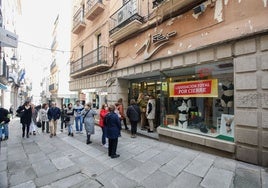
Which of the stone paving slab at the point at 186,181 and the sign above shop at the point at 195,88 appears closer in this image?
the stone paving slab at the point at 186,181

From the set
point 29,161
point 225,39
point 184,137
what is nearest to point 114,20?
point 225,39

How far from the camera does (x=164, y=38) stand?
735 cm

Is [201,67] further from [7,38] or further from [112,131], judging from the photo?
[7,38]

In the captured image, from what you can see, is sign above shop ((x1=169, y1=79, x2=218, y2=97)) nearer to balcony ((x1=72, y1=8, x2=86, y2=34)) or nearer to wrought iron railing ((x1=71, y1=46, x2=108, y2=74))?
wrought iron railing ((x1=71, y1=46, x2=108, y2=74))

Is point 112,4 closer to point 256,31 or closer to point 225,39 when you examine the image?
point 225,39

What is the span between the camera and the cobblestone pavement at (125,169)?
4012 mm

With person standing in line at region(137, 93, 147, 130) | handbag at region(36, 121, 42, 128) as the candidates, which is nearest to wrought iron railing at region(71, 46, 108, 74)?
person standing in line at region(137, 93, 147, 130)

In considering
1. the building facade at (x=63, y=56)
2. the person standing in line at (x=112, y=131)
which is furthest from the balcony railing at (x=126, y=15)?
the building facade at (x=63, y=56)

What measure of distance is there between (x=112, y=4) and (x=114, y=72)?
13.8ft

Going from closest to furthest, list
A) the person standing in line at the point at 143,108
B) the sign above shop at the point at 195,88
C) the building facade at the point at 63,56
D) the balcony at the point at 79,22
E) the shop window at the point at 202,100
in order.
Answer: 1. the shop window at the point at 202,100
2. the sign above shop at the point at 195,88
3. the person standing in line at the point at 143,108
4. the balcony at the point at 79,22
5. the building facade at the point at 63,56

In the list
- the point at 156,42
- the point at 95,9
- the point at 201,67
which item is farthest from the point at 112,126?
the point at 95,9

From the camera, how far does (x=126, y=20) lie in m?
9.19

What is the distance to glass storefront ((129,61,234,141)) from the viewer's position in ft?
18.9

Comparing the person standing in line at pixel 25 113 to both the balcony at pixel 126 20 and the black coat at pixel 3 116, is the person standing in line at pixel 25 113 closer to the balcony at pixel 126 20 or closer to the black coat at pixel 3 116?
the black coat at pixel 3 116
